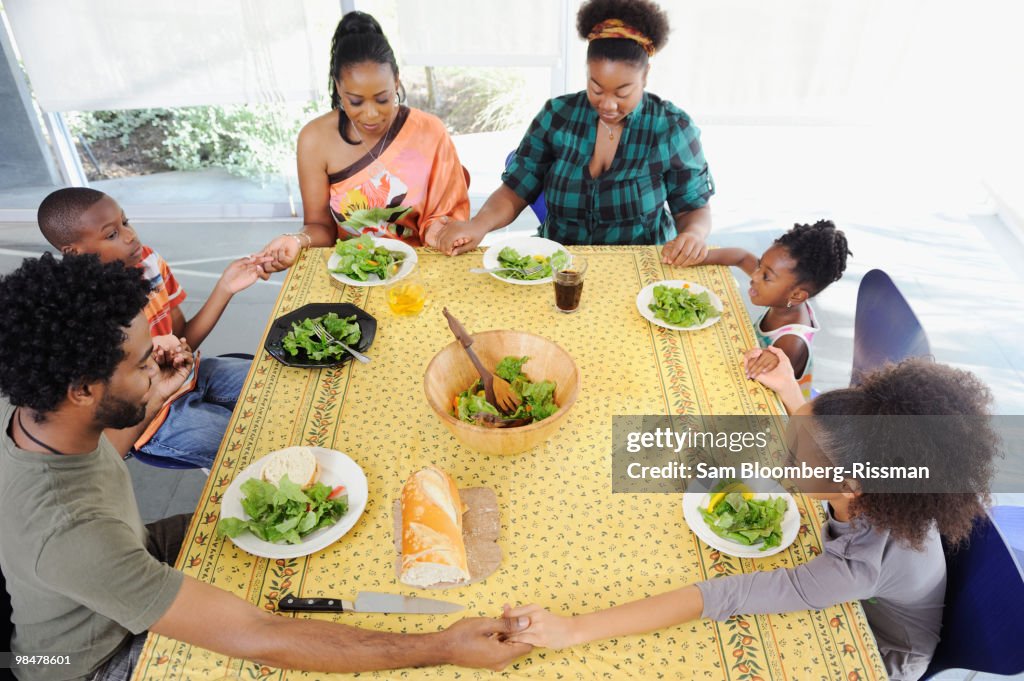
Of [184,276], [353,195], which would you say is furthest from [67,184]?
[353,195]

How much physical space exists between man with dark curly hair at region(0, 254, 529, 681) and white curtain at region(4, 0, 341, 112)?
3.14 metres

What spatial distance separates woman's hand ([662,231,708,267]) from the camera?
2.15 meters

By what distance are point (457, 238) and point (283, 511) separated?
113 cm

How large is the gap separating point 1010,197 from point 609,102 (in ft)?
12.3

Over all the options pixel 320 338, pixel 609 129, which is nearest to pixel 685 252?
pixel 609 129

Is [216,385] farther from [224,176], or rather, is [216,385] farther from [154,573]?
[224,176]

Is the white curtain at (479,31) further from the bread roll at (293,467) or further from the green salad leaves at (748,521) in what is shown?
the green salad leaves at (748,521)

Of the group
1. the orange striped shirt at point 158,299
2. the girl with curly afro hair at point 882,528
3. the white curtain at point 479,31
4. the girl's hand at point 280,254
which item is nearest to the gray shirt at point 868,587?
the girl with curly afro hair at point 882,528

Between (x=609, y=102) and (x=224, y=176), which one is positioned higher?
(x=609, y=102)

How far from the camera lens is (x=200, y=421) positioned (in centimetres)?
207

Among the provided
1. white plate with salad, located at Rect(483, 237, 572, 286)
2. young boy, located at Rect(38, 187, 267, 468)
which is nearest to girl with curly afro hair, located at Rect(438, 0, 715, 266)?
white plate with salad, located at Rect(483, 237, 572, 286)

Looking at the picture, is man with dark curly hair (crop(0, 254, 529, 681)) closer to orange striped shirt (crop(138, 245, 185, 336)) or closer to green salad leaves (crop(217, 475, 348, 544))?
green salad leaves (crop(217, 475, 348, 544))

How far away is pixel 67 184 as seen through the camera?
4.61 meters

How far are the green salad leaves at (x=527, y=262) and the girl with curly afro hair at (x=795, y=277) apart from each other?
48 cm
